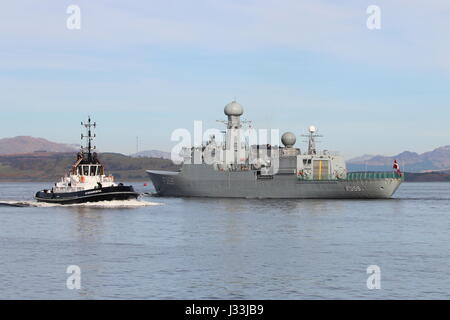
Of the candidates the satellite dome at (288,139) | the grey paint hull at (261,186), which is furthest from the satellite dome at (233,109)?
the grey paint hull at (261,186)

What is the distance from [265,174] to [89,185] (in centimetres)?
2946

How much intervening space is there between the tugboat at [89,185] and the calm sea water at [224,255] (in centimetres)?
747

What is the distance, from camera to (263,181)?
94188 mm

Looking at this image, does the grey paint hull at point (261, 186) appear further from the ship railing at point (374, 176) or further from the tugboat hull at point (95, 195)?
the tugboat hull at point (95, 195)

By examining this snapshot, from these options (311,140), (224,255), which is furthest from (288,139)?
(224,255)

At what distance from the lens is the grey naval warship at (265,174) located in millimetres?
90938

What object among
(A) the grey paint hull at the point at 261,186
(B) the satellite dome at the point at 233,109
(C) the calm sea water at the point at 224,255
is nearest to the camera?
(C) the calm sea water at the point at 224,255

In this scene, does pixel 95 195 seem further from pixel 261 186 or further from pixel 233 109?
pixel 233 109

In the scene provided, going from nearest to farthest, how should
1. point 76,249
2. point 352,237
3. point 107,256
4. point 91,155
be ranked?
point 107,256
point 76,249
point 352,237
point 91,155

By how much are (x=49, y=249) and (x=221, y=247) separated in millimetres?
11206

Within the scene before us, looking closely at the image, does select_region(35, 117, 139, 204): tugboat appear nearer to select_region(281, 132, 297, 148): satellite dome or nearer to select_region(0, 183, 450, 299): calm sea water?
select_region(0, 183, 450, 299): calm sea water

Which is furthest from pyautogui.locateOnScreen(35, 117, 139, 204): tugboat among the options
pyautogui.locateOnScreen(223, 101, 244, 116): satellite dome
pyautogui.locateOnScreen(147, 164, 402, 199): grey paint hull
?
pyautogui.locateOnScreen(223, 101, 244, 116): satellite dome

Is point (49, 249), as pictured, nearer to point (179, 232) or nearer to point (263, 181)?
point (179, 232)
